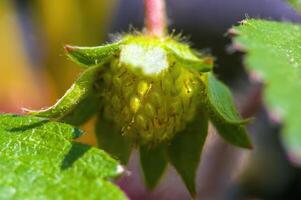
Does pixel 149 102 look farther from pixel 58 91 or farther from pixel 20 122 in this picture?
pixel 58 91

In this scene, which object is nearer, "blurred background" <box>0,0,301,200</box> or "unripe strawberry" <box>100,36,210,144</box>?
"unripe strawberry" <box>100,36,210,144</box>

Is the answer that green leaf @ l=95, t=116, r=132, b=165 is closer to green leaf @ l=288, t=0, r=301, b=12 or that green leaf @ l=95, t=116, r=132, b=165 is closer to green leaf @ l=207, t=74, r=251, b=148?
green leaf @ l=207, t=74, r=251, b=148

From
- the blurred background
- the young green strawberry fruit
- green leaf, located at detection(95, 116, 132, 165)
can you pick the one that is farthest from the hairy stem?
the blurred background

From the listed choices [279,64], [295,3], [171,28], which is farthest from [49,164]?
[171,28]

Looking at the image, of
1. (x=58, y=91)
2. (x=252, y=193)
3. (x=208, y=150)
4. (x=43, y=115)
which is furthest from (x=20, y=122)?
(x=58, y=91)

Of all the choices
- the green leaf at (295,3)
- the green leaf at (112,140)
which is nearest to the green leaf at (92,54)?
the green leaf at (112,140)

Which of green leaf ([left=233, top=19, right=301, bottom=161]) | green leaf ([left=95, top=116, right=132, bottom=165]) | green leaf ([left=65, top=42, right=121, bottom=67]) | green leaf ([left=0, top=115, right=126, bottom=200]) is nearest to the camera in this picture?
green leaf ([left=233, top=19, right=301, bottom=161])
